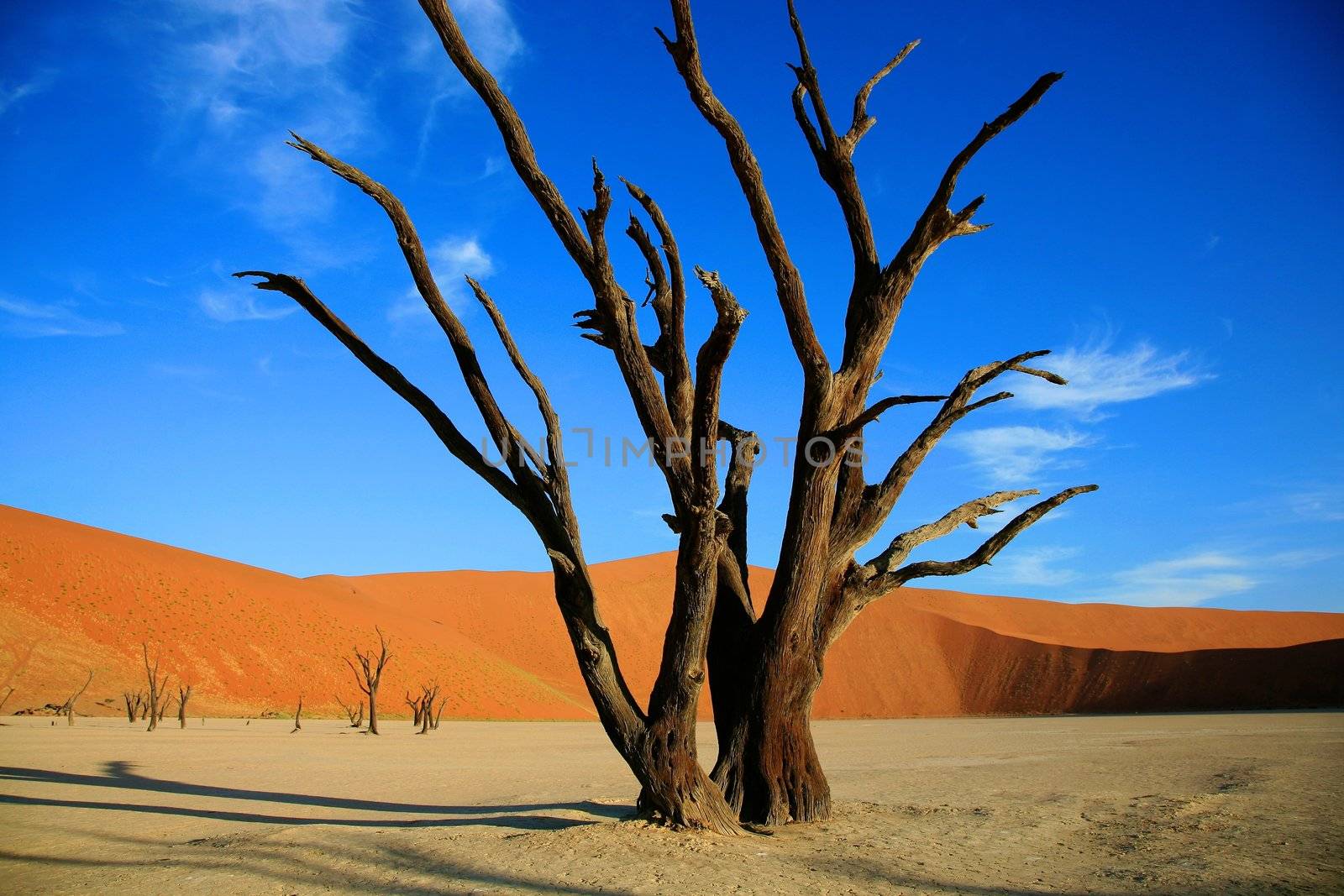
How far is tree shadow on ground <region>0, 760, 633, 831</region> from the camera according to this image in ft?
23.9

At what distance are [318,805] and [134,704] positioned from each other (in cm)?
2265

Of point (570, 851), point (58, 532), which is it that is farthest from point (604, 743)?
point (58, 532)

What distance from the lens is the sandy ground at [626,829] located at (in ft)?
16.5

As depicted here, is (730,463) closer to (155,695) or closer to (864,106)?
(864,106)

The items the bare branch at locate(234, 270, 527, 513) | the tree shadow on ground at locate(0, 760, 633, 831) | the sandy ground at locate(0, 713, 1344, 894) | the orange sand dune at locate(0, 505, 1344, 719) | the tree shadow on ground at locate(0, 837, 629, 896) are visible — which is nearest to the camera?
the tree shadow on ground at locate(0, 837, 629, 896)

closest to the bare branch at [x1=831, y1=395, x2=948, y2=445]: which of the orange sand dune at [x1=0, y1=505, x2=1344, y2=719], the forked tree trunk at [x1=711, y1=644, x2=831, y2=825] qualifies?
the forked tree trunk at [x1=711, y1=644, x2=831, y2=825]

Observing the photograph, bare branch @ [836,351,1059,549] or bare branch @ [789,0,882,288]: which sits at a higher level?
bare branch @ [789,0,882,288]

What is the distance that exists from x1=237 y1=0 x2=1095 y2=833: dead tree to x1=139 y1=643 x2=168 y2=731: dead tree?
64.6ft

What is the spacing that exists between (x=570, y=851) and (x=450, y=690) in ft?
118

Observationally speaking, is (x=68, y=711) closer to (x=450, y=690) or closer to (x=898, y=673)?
(x=450, y=690)

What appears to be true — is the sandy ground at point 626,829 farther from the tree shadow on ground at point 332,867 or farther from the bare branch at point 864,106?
the bare branch at point 864,106

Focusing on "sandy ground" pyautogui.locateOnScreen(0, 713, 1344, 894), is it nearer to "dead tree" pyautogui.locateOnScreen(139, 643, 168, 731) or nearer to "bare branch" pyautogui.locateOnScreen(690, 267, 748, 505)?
"bare branch" pyautogui.locateOnScreen(690, 267, 748, 505)

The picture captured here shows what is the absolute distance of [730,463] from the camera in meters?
7.68

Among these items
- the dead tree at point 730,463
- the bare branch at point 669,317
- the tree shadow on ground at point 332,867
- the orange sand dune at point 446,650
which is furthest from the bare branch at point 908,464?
the orange sand dune at point 446,650
